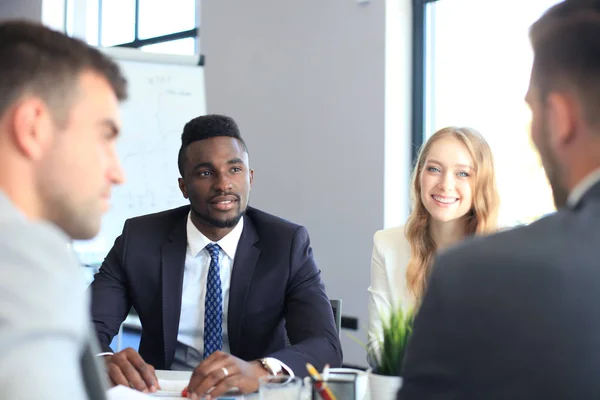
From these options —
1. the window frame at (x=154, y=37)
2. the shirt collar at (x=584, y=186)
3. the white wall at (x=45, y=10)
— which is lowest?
the shirt collar at (x=584, y=186)

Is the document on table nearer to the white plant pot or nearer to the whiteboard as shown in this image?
the white plant pot

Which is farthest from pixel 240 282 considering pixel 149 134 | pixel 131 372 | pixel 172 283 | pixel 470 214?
pixel 149 134

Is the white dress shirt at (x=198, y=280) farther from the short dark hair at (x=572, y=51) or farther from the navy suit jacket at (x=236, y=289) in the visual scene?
the short dark hair at (x=572, y=51)

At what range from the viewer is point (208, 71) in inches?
226

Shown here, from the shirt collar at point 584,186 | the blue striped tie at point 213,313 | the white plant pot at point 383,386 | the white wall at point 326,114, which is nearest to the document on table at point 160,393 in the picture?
the white plant pot at point 383,386

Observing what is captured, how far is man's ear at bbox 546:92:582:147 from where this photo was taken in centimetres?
104

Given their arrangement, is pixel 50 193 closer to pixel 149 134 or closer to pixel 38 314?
pixel 38 314

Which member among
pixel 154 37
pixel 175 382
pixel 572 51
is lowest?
pixel 175 382

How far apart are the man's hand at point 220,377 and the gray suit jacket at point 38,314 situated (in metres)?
1.09

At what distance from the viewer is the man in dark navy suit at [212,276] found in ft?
8.02

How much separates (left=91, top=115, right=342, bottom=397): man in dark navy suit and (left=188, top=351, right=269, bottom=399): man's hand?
52 centimetres

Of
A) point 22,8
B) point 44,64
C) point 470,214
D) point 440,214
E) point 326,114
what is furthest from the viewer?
point 22,8

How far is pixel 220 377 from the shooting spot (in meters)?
1.73

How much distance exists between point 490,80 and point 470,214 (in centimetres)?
176
